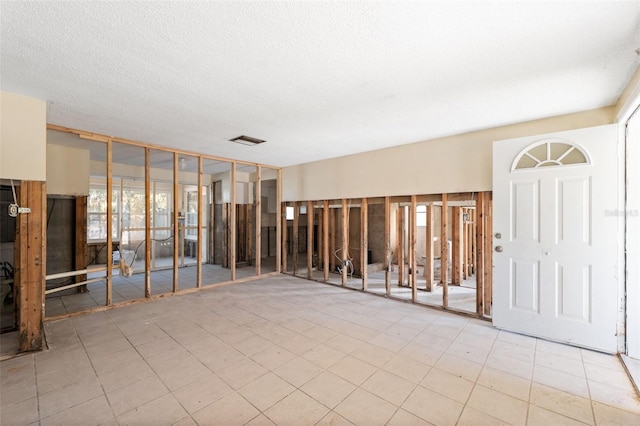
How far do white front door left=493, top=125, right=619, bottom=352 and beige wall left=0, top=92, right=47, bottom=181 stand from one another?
15.9 ft

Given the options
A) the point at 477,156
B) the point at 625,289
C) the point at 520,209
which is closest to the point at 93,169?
the point at 477,156

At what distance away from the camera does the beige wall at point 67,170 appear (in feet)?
15.0

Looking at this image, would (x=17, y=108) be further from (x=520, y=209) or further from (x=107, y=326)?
(x=520, y=209)

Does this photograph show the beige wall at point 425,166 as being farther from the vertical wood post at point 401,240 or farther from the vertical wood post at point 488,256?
the vertical wood post at point 401,240

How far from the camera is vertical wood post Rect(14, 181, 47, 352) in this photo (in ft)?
8.96

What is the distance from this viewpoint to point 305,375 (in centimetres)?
239

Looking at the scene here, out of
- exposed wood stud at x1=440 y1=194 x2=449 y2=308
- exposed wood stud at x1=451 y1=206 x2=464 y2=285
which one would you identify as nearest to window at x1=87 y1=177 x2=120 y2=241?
exposed wood stud at x1=440 y1=194 x2=449 y2=308

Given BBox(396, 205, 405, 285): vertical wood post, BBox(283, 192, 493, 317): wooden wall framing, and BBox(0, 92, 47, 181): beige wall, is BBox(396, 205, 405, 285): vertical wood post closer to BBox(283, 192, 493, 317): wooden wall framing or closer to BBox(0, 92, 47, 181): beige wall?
BBox(283, 192, 493, 317): wooden wall framing

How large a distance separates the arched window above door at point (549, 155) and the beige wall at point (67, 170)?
21.1 feet

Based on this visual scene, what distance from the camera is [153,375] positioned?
7.82 feet

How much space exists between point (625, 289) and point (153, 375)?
4.36 metres

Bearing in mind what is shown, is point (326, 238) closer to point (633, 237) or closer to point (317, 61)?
point (317, 61)

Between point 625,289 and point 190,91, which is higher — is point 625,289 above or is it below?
below

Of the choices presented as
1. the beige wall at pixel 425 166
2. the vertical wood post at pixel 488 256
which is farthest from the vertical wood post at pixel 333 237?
the vertical wood post at pixel 488 256
